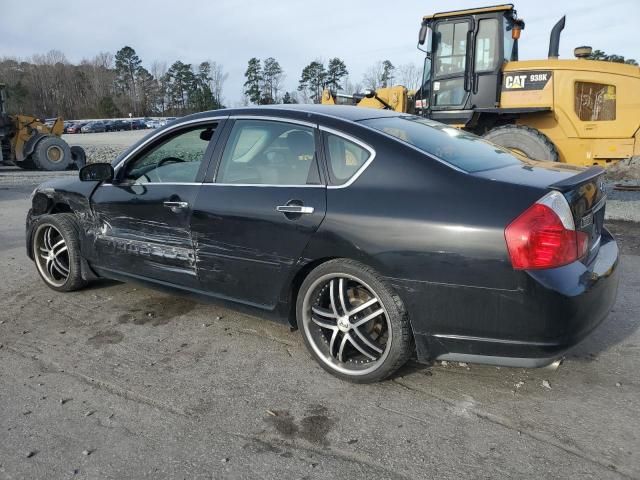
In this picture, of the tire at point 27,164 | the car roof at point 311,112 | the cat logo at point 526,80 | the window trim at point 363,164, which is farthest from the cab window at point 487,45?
the tire at point 27,164

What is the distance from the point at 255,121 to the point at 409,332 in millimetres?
1759

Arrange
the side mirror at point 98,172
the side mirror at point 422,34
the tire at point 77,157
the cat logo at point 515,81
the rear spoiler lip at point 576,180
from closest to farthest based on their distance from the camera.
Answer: the rear spoiler lip at point 576,180 → the side mirror at point 98,172 → the cat logo at point 515,81 → the side mirror at point 422,34 → the tire at point 77,157

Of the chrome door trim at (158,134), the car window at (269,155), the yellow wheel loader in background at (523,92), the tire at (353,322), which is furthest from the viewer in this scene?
the yellow wheel loader in background at (523,92)

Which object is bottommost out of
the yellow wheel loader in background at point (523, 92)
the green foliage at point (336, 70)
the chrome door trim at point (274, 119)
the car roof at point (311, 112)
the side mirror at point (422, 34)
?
the chrome door trim at point (274, 119)

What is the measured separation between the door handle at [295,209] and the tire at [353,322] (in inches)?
12.9

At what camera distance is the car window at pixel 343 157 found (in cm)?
306

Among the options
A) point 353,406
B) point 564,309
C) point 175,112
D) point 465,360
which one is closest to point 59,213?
point 353,406

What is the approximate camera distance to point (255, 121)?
3.61 meters

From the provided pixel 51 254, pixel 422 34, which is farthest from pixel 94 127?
pixel 51 254

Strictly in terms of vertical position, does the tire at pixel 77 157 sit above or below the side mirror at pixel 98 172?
above

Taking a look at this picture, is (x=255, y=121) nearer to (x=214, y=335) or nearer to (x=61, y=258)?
(x=214, y=335)

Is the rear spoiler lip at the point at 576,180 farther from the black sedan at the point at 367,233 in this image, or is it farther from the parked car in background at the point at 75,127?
the parked car in background at the point at 75,127

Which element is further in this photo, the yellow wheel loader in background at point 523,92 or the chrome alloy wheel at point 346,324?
the yellow wheel loader in background at point 523,92

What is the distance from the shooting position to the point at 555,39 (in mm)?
9289
